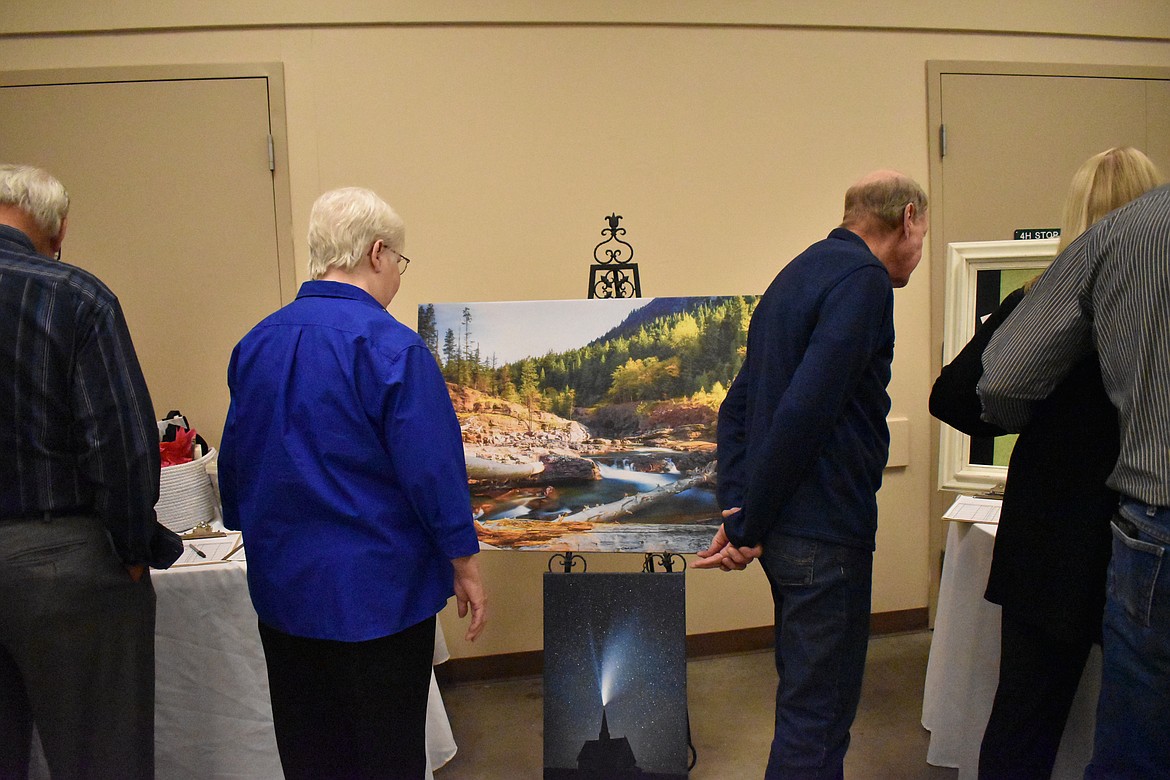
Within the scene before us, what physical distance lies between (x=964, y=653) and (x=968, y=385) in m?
0.84

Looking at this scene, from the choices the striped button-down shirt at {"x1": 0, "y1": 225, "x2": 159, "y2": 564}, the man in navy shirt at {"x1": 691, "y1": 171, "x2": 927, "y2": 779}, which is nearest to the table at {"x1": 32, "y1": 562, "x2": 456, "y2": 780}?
the striped button-down shirt at {"x1": 0, "y1": 225, "x2": 159, "y2": 564}

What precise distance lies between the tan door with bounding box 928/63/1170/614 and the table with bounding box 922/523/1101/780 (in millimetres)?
1096

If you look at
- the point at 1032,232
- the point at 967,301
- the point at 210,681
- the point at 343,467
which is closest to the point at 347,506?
the point at 343,467

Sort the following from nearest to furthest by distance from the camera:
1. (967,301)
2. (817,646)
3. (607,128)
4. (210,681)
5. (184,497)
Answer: (817,646)
(210,681)
(184,497)
(967,301)
(607,128)

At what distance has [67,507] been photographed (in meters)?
1.39

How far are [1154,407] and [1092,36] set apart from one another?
2.65 metres

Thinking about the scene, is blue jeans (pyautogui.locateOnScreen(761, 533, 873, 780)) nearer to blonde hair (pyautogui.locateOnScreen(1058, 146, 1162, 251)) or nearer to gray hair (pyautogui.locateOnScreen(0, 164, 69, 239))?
blonde hair (pyautogui.locateOnScreen(1058, 146, 1162, 251))

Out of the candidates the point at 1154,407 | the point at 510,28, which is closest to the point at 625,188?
the point at 510,28

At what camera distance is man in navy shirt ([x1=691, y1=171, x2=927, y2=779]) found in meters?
1.38

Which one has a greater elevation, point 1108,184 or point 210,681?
point 1108,184

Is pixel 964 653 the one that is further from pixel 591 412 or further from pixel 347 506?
pixel 347 506

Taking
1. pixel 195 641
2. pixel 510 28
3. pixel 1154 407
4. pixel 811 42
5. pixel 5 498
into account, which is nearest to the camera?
pixel 1154 407

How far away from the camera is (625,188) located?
2.68 metres

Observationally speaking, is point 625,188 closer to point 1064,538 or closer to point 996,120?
point 996,120
